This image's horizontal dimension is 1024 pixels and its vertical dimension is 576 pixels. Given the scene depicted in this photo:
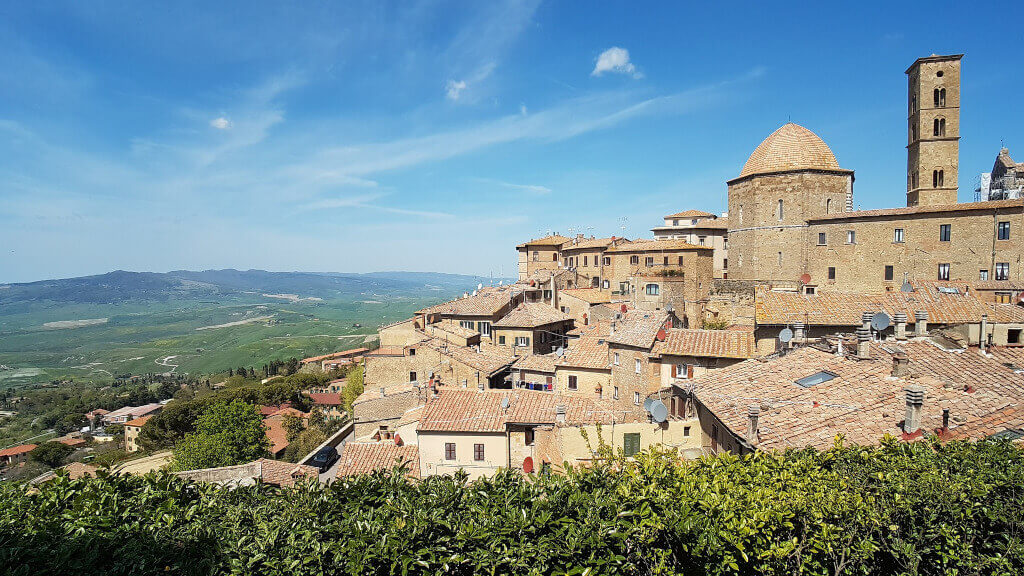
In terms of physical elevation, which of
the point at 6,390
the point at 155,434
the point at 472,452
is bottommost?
the point at 6,390

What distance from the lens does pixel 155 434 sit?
175 feet

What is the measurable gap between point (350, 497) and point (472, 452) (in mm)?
14169

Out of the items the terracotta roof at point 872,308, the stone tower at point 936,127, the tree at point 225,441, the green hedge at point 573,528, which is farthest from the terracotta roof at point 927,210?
the tree at point 225,441

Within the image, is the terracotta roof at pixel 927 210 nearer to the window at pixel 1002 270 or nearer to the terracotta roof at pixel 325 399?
the window at pixel 1002 270

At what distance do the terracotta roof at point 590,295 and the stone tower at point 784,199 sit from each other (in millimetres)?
12148

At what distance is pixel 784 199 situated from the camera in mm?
42875

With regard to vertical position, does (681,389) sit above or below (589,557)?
below

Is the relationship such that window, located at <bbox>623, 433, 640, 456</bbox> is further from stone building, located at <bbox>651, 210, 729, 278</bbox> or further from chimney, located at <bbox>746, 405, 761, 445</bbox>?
stone building, located at <bbox>651, 210, 729, 278</bbox>

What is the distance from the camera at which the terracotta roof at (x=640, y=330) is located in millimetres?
23958

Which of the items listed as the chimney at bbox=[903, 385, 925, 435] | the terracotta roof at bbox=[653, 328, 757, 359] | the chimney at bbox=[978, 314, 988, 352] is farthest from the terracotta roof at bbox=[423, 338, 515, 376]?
the chimney at bbox=[903, 385, 925, 435]

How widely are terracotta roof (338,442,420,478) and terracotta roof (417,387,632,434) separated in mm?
1837

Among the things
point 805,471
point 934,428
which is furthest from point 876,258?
point 805,471

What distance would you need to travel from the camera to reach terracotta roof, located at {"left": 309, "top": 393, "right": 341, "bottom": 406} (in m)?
65.1

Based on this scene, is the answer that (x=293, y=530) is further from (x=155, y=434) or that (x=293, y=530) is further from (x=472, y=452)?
(x=155, y=434)
